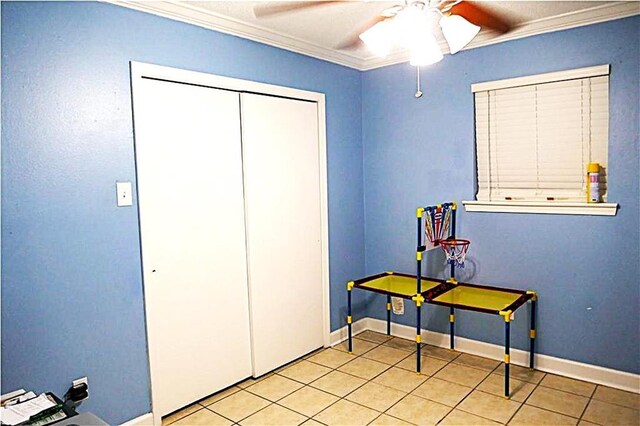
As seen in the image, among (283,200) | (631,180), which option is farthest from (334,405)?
(631,180)

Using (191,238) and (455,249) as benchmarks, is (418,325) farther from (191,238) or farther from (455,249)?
(191,238)

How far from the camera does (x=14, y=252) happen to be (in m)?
2.10

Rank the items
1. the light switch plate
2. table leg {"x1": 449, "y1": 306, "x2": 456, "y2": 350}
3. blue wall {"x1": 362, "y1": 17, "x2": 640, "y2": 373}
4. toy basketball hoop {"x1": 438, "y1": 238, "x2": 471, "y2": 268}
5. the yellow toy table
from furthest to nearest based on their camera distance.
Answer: table leg {"x1": 449, "y1": 306, "x2": 456, "y2": 350}
toy basketball hoop {"x1": 438, "y1": 238, "x2": 471, "y2": 268}
the yellow toy table
blue wall {"x1": 362, "y1": 17, "x2": 640, "y2": 373}
the light switch plate

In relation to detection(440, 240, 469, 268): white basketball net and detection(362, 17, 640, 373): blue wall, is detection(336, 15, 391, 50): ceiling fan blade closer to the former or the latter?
detection(362, 17, 640, 373): blue wall

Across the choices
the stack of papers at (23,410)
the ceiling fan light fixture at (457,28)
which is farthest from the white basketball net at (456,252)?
the stack of papers at (23,410)

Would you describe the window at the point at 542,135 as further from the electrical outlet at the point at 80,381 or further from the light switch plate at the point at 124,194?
the electrical outlet at the point at 80,381

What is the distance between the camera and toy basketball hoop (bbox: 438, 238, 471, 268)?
3.40 m

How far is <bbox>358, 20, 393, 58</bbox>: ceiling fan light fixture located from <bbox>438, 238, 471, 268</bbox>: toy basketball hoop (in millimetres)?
1611

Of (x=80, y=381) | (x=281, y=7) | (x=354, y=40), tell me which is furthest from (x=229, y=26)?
(x=80, y=381)

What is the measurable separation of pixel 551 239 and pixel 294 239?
185cm

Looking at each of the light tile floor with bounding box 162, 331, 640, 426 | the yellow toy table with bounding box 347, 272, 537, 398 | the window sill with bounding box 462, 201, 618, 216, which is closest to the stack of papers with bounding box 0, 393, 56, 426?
the light tile floor with bounding box 162, 331, 640, 426

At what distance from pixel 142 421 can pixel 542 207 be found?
2.91 metres

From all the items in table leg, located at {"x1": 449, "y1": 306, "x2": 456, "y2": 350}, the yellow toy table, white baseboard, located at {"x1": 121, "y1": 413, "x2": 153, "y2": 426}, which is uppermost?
the yellow toy table

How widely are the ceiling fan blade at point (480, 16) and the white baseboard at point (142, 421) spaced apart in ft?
9.46
